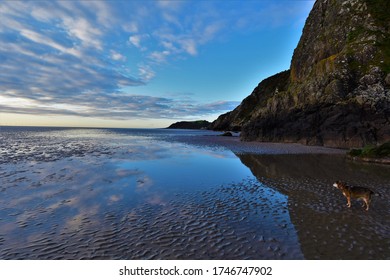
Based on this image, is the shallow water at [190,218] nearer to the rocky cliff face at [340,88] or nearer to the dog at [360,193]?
the dog at [360,193]

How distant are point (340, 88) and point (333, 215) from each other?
122ft

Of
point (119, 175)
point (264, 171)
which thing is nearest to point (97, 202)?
point (119, 175)

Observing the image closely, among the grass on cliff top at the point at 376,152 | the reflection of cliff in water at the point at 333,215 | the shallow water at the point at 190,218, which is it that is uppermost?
the grass on cliff top at the point at 376,152

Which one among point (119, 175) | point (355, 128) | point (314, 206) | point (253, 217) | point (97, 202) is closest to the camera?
point (253, 217)

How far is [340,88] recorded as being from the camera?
3866 cm

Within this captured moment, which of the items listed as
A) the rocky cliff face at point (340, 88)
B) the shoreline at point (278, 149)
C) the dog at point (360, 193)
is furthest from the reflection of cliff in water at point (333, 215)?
the rocky cliff face at point (340, 88)

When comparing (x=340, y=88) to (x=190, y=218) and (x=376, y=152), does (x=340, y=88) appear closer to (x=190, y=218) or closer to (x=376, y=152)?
(x=376, y=152)

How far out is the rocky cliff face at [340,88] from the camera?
113 ft

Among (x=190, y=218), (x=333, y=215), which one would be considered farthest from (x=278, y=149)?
(x=190, y=218)

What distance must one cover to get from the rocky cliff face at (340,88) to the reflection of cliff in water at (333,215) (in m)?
21.0

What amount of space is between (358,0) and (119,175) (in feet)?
190

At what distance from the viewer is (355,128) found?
34688 millimetres

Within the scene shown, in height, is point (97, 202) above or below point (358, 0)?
below
